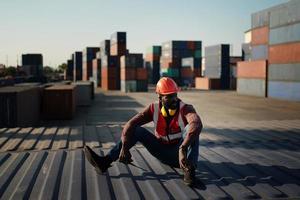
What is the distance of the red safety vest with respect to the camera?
18.0 feet

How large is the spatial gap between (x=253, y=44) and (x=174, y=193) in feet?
122

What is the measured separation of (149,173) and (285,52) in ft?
97.2

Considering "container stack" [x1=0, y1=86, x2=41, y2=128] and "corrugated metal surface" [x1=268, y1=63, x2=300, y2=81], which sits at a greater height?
"corrugated metal surface" [x1=268, y1=63, x2=300, y2=81]

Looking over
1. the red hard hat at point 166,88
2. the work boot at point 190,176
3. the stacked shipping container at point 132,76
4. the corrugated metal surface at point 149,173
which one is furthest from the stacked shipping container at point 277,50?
the work boot at point 190,176

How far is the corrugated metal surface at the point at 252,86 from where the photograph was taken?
120 ft

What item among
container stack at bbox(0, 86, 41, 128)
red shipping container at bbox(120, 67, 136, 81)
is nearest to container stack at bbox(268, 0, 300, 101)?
red shipping container at bbox(120, 67, 136, 81)

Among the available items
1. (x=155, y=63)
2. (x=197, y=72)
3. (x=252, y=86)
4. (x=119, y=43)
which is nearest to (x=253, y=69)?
(x=252, y=86)

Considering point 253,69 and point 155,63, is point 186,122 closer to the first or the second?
point 253,69

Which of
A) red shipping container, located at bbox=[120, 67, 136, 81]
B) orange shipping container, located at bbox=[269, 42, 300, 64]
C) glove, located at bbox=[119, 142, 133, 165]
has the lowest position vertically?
glove, located at bbox=[119, 142, 133, 165]

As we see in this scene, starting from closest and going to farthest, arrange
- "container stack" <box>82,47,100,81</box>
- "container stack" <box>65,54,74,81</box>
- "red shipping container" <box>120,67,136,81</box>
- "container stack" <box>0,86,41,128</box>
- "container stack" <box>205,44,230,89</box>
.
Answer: "container stack" <box>0,86,41,128</box> → "red shipping container" <box>120,67,136,81</box> → "container stack" <box>205,44,230,89</box> → "container stack" <box>82,47,100,81</box> → "container stack" <box>65,54,74,81</box>

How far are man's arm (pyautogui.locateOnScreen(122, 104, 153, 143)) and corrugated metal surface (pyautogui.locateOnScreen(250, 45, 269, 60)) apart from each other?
→ 111 ft

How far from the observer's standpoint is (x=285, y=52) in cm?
3209

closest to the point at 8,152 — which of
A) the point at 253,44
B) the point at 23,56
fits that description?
the point at 253,44

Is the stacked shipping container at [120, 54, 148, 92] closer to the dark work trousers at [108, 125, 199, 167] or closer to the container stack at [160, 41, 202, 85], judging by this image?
the container stack at [160, 41, 202, 85]
